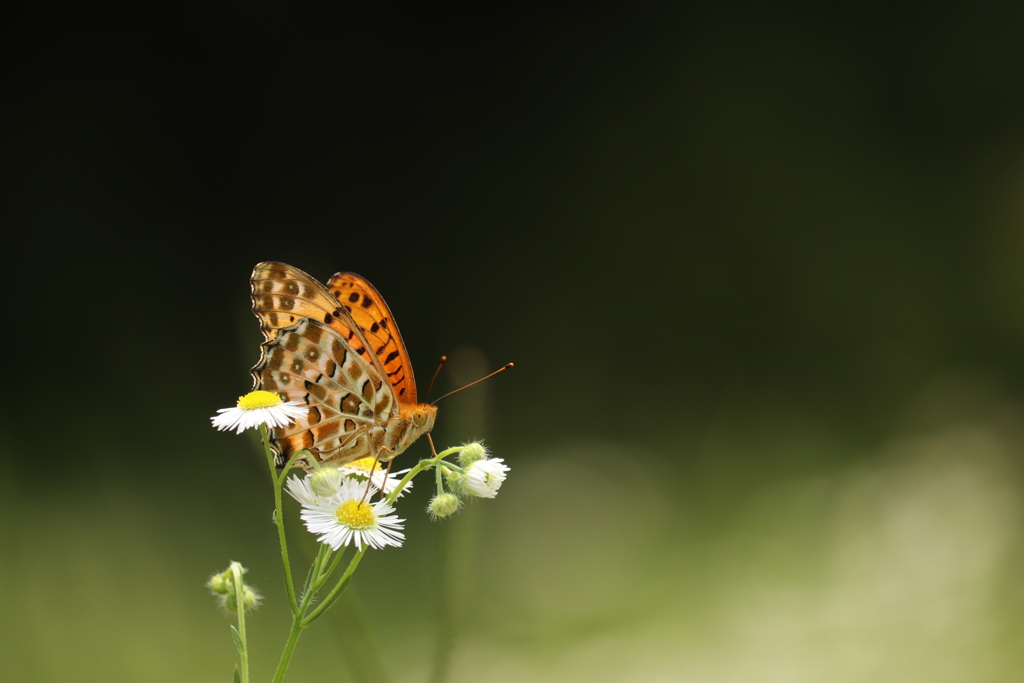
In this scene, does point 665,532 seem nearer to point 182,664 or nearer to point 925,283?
point 925,283

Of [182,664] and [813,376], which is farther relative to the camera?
[813,376]

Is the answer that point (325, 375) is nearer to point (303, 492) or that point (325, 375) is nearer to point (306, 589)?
point (303, 492)

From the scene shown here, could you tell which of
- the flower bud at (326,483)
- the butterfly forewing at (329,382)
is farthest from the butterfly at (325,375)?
the flower bud at (326,483)

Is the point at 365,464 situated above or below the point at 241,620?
above

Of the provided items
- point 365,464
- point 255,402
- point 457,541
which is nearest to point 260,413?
point 255,402

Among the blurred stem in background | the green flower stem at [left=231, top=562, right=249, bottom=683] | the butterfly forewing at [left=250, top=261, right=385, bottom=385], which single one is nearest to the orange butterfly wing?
the butterfly forewing at [left=250, top=261, right=385, bottom=385]

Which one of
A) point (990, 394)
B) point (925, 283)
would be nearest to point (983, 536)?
point (990, 394)
